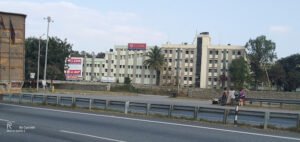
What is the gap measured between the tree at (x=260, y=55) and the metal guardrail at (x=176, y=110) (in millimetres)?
101529

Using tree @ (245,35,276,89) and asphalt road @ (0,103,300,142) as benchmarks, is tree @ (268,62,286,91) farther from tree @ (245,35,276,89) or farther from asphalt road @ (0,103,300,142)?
asphalt road @ (0,103,300,142)

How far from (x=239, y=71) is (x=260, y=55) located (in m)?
8.81

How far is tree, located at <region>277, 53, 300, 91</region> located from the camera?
5433 inches

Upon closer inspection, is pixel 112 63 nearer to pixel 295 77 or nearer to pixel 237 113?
pixel 295 77

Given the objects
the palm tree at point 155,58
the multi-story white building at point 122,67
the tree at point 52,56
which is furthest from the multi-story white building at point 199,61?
the tree at point 52,56

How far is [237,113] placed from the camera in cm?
2189

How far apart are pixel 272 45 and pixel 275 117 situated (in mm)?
115012

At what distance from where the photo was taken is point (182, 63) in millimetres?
147875

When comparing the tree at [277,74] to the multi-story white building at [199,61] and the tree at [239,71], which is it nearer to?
the tree at [239,71]

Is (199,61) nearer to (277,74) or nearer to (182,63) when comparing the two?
(182,63)

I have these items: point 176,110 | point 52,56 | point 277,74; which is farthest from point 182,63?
point 176,110

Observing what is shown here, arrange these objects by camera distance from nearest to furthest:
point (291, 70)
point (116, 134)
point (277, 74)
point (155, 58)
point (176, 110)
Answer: point (116, 134) → point (176, 110) → point (277, 74) → point (155, 58) → point (291, 70)

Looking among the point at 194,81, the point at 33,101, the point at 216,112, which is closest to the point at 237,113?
the point at 216,112

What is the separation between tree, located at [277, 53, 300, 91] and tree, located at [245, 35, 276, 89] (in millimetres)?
9101
